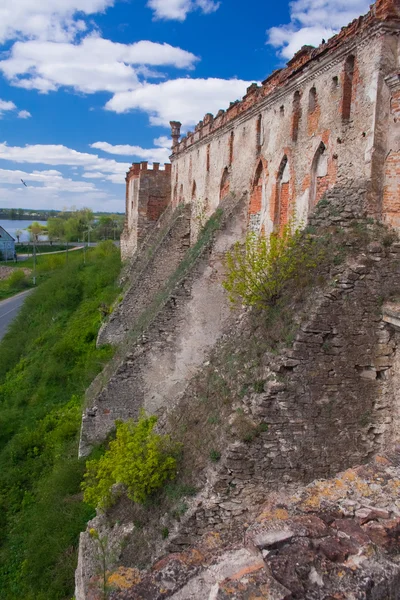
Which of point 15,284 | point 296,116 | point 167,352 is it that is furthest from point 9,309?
point 296,116

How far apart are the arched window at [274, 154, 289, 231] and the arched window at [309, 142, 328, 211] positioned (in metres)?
1.22

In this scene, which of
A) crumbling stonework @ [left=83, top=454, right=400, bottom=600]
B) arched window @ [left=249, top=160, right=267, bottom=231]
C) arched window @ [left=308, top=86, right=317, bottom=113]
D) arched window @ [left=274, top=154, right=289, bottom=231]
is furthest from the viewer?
arched window @ [left=249, top=160, right=267, bottom=231]

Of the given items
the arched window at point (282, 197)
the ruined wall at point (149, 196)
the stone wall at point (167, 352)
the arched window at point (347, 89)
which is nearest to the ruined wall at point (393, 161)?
the arched window at point (347, 89)

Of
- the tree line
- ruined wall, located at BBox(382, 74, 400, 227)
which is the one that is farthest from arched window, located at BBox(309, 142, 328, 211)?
the tree line

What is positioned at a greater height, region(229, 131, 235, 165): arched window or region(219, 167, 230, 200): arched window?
region(229, 131, 235, 165): arched window

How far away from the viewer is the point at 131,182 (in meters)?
27.7

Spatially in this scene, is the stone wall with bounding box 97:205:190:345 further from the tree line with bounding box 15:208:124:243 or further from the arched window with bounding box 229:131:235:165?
the tree line with bounding box 15:208:124:243

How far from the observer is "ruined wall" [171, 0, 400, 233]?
270 inches

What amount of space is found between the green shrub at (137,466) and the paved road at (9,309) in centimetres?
2984

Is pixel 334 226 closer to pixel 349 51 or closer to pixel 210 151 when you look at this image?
pixel 349 51

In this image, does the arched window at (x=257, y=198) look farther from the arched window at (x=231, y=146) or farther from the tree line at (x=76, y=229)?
the tree line at (x=76, y=229)

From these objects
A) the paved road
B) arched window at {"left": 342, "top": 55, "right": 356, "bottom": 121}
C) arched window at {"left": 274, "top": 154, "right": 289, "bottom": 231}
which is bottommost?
the paved road

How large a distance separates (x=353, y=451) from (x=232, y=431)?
5.66ft

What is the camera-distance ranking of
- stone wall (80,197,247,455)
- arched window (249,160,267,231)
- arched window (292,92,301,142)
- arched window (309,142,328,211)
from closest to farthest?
arched window (309,142,328,211) < arched window (292,92,301,142) < stone wall (80,197,247,455) < arched window (249,160,267,231)
